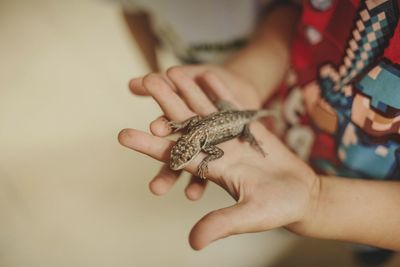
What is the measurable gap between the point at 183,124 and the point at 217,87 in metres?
0.24

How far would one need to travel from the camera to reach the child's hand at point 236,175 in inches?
36.4

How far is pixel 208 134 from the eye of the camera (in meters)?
1.24

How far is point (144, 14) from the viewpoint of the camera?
2082mm

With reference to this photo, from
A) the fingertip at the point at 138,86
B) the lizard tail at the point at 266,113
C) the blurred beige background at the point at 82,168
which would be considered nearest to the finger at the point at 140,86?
the fingertip at the point at 138,86

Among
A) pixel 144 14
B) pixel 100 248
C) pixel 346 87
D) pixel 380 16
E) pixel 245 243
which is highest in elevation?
pixel 144 14

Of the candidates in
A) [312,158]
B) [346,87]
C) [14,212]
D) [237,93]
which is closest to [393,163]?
[346,87]

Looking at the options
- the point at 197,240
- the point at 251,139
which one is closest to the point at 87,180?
the point at 251,139

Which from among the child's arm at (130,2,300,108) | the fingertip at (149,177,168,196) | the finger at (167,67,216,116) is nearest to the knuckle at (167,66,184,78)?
the finger at (167,67,216,116)

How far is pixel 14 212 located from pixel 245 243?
1078mm

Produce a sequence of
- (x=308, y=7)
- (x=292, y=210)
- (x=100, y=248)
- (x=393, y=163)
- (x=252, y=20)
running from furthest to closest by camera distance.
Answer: (x=252, y=20) → (x=100, y=248) → (x=308, y=7) → (x=393, y=163) → (x=292, y=210)

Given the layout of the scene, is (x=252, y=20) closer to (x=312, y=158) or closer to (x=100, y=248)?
(x=312, y=158)

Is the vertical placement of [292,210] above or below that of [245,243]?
above

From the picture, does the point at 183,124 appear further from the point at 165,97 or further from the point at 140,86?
the point at 140,86

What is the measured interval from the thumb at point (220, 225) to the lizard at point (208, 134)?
228mm
